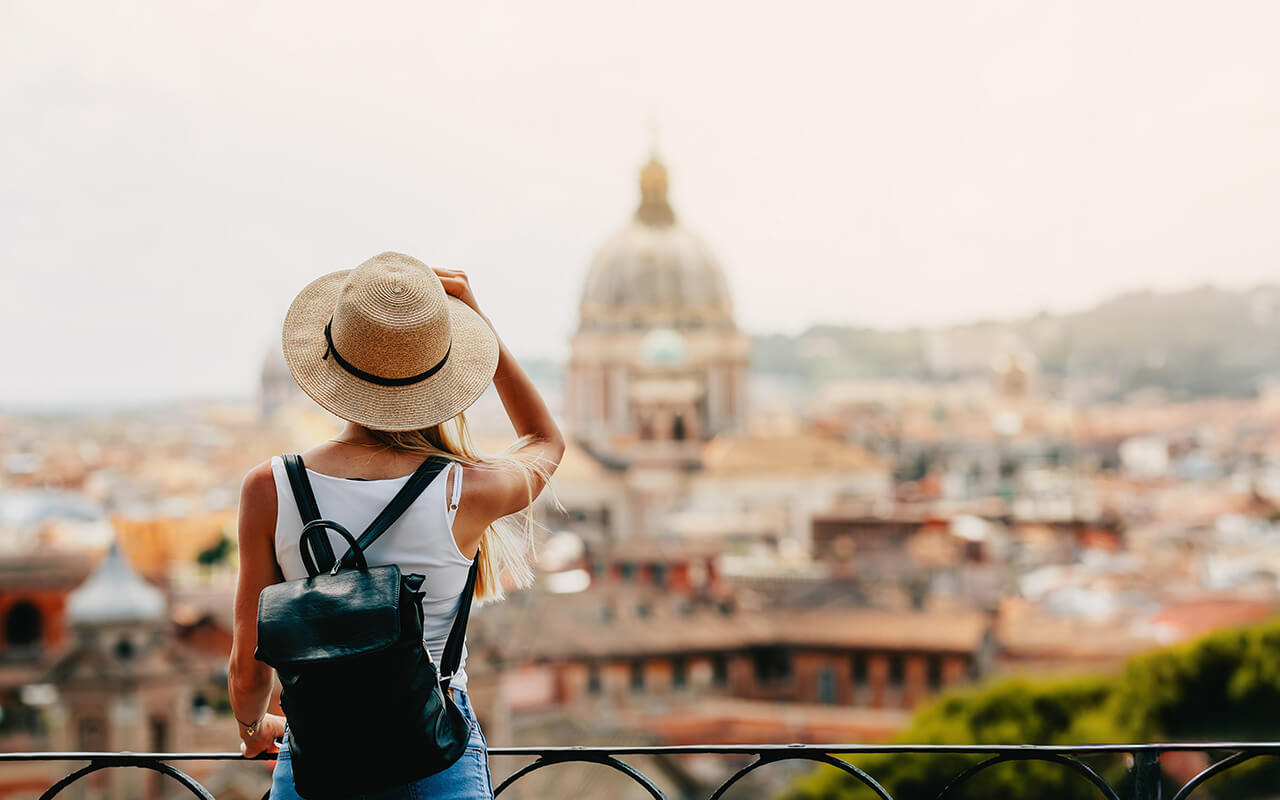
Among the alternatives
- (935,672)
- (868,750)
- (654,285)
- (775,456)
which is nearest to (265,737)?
(868,750)

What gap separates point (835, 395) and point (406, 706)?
211 ft

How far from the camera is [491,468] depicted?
1.15 meters

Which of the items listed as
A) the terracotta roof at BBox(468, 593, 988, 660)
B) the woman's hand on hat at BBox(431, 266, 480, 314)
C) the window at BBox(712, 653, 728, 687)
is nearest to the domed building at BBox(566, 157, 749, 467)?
the terracotta roof at BBox(468, 593, 988, 660)

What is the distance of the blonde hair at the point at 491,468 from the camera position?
115cm

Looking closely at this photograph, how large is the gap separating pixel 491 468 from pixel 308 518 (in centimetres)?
15

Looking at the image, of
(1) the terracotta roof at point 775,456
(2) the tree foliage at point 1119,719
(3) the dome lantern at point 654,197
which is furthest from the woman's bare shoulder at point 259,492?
(3) the dome lantern at point 654,197

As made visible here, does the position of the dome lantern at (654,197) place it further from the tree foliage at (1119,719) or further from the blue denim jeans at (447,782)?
the blue denim jeans at (447,782)

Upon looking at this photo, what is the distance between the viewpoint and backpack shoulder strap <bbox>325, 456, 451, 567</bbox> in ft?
3.51

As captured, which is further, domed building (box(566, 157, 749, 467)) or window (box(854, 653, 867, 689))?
domed building (box(566, 157, 749, 467))

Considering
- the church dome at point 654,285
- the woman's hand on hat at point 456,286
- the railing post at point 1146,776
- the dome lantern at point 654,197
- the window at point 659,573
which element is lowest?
the window at point 659,573

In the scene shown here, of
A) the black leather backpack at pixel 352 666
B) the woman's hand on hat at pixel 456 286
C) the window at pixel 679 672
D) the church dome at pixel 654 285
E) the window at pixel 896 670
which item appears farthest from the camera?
the church dome at pixel 654 285

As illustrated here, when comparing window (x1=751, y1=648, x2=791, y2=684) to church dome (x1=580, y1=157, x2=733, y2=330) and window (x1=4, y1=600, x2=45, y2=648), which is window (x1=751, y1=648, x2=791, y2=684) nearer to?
window (x1=4, y1=600, x2=45, y2=648)

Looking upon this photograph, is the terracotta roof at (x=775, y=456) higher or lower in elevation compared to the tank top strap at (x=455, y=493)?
lower

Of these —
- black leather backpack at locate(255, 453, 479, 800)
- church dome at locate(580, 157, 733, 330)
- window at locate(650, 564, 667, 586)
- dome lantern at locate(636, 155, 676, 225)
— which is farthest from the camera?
dome lantern at locate(636, 155, 676, 225)
